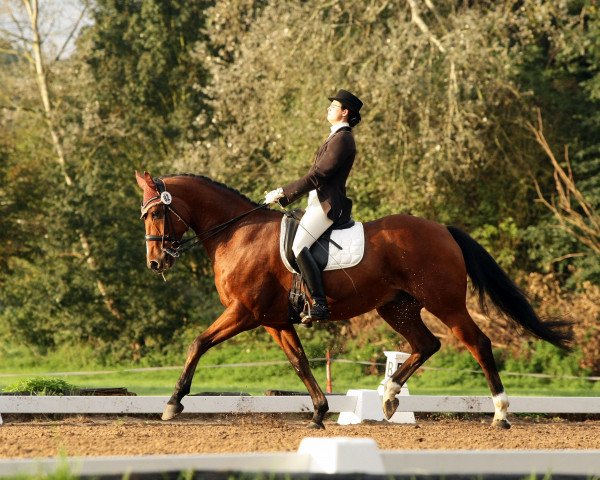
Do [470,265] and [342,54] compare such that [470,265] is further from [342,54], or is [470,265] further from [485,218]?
[485,218]

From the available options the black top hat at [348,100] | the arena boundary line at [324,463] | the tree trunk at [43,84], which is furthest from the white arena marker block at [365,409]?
the tree trunk at [43,84]

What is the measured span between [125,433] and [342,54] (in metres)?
13.3

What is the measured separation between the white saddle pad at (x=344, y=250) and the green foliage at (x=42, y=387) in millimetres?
3305

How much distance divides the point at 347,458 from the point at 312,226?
4.66 meters

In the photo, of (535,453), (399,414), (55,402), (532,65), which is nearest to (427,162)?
(532,65)

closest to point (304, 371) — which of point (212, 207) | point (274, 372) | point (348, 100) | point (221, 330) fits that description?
point (221, 330)

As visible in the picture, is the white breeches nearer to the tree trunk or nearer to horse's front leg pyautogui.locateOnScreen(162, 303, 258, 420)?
horse's front leg pyautogui.locateOnScreen(162, 303, 258, 420)

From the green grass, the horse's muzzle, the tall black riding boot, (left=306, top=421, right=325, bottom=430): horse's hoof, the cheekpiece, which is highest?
the cheekpiece

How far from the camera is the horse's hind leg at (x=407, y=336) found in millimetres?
9930

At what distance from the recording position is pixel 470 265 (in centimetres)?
1003

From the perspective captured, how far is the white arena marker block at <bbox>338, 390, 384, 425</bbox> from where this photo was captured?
1034 centimetres

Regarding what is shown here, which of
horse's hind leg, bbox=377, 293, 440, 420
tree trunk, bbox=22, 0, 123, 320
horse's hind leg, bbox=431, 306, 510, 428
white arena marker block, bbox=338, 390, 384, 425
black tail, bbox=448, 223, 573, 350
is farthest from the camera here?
tree trunk, bbox=22, 0, 123, 320

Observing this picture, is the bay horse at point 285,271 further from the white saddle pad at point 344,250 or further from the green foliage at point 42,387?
the green foliage at point 42,387

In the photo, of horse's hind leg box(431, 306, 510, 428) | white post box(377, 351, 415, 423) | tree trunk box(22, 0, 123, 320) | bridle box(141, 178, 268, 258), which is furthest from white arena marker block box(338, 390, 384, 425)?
tree trunk box(22, 0, 123, 320)
